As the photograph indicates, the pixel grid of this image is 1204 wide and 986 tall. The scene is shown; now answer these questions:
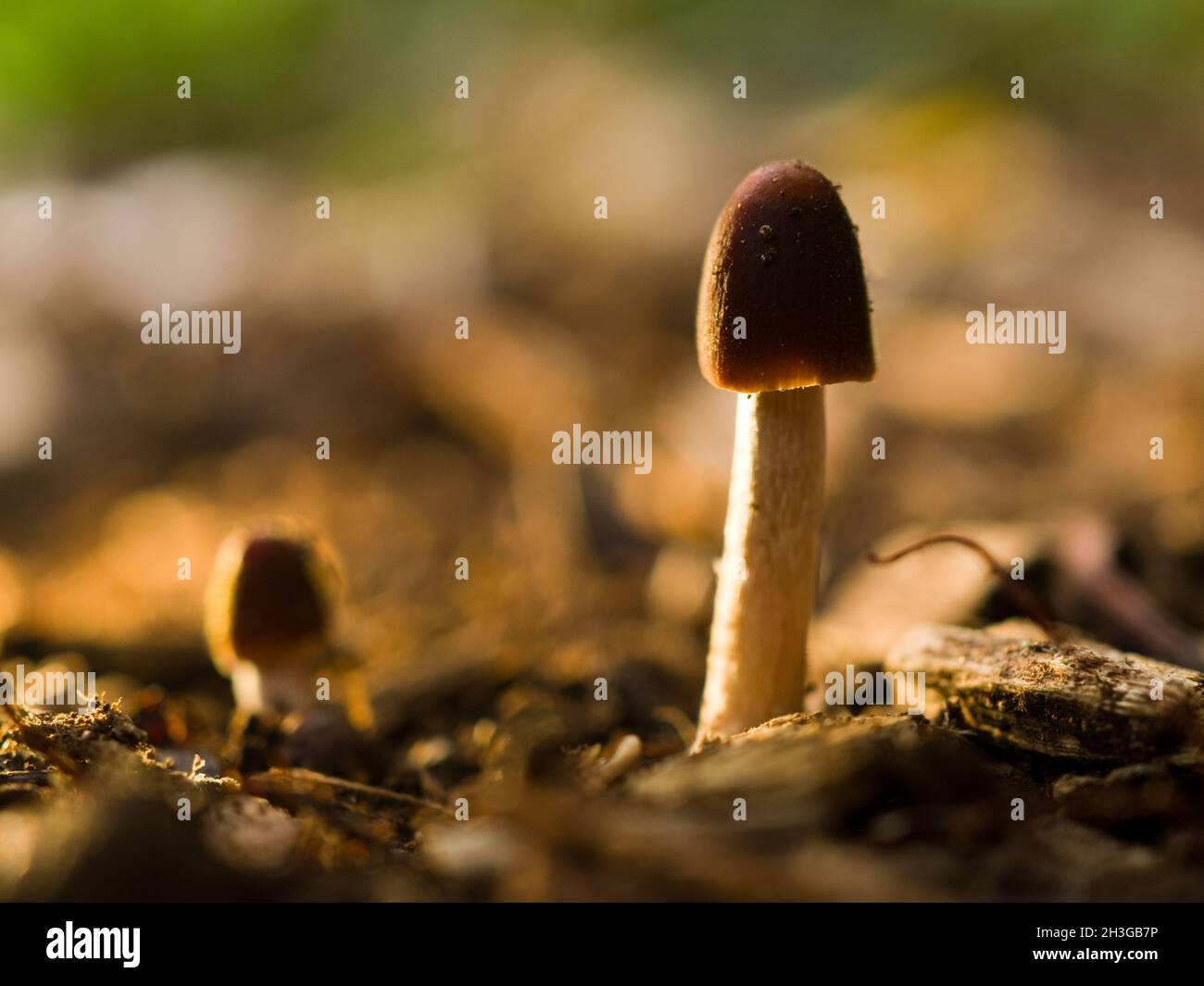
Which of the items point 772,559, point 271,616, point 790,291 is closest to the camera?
point 790,291

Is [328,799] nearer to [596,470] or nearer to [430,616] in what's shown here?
[430,616]

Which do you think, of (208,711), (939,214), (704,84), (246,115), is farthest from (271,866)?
(246,115)

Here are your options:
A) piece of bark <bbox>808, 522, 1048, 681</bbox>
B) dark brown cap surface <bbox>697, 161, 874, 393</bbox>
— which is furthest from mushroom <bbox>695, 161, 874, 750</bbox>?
piece of bark <bbox>808, 522, 1048, 681</bbox>

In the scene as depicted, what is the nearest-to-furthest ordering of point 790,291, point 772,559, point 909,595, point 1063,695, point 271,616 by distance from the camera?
point 1063,695
point 790,291
point 772,559
point 271,616
point 909,595

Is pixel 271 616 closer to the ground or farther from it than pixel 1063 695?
farther from it

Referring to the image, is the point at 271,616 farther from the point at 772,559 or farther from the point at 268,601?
the point at 772,559

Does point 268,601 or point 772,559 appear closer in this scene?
point 772,559

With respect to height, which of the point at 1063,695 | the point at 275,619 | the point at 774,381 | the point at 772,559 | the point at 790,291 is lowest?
the point at 1063,695

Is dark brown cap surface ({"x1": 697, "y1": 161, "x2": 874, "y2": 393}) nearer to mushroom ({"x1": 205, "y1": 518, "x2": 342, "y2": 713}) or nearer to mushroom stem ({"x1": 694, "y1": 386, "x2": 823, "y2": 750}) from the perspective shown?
mushroom stem ({"x1": 694, "y1": 386, "x2": 823, "y2": 750})

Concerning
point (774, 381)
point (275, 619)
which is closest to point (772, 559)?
point (774, 381)
